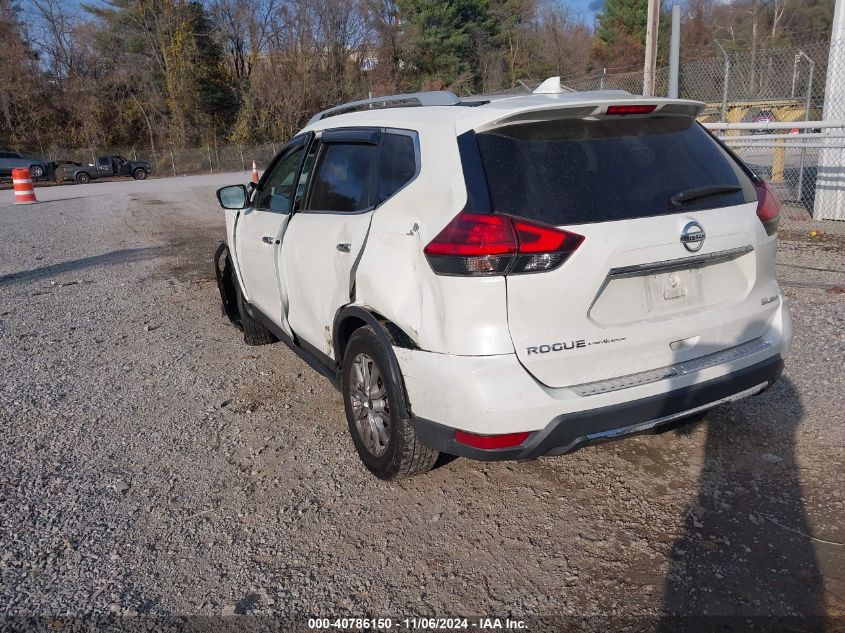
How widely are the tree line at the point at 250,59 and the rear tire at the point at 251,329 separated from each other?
4446 cm

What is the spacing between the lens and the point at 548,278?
8.82ft

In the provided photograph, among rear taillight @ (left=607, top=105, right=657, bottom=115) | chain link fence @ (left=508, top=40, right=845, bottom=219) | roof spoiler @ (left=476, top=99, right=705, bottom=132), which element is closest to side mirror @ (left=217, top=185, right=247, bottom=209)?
chain link fence @ (left=508, top=40, right=845, bottom=219)

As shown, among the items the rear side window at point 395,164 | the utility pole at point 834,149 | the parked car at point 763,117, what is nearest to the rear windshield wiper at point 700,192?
the rear side window at point 395,164

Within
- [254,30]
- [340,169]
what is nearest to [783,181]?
[340,169]

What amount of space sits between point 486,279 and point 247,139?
4968cm

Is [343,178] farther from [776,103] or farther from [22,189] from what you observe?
[22,189]

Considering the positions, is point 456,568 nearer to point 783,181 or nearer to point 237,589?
point 237,589

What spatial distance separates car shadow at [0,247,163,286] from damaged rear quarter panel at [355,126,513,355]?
7280 mm

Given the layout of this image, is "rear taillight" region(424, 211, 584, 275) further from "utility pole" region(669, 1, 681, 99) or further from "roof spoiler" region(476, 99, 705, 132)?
"utility pole" region(669, 1, 681, 99)

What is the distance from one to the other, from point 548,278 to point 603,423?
2.10ft

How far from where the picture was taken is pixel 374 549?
9.81 feet

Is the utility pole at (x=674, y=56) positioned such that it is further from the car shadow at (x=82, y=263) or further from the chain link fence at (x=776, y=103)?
the car shadow at (x=82, y=263)

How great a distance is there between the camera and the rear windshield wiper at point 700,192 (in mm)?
2961

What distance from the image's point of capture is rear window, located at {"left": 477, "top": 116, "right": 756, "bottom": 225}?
2783mm
